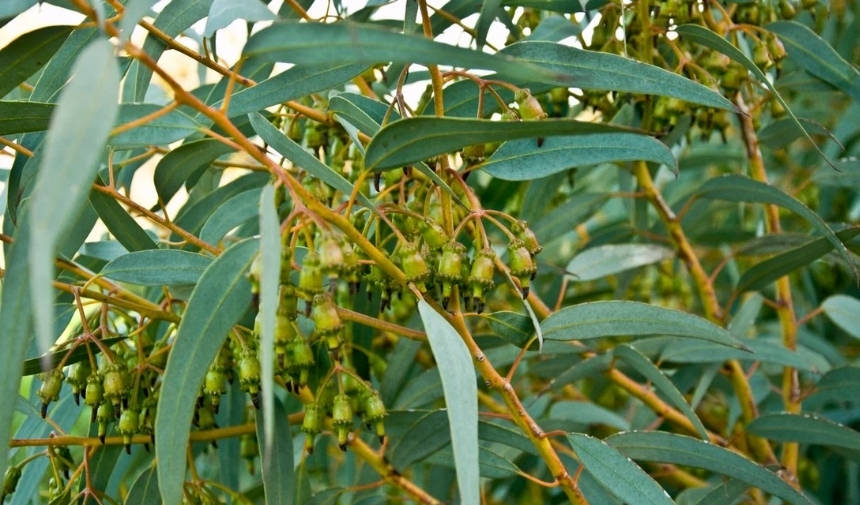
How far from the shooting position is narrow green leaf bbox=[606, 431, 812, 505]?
1.17m

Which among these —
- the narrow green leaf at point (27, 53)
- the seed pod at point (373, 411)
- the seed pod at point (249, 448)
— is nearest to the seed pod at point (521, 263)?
the seed pod at point (373, 411)

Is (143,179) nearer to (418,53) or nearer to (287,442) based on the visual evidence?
(287,442)

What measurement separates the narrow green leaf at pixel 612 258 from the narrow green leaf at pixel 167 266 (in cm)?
78

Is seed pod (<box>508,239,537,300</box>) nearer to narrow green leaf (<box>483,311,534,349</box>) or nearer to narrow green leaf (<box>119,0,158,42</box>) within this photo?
narrow green leaf (<box>483,311,534,349</box>)

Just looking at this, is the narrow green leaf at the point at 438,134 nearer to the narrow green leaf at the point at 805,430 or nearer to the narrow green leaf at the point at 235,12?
the narrow green leaf at the point at 235,12

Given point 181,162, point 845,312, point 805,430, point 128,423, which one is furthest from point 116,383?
point 845,312

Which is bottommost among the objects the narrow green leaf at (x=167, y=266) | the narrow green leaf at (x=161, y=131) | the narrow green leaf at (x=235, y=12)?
the narrow green leaf at (x=167, y=266)

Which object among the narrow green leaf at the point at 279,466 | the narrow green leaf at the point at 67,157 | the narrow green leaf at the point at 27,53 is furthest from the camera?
the narrow green leaf at the point at 279,466

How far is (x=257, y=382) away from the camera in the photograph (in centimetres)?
100

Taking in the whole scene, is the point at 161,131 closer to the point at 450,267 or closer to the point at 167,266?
the point at 167,266

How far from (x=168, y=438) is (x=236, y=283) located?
0.17 m

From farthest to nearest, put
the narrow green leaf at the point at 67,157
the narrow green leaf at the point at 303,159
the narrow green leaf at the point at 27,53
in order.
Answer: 1. the narrow green leaf at the point at 27,53
2. the narrow green leaf at the point at 303,159
3. the narrow green leaf at the point at 67,157

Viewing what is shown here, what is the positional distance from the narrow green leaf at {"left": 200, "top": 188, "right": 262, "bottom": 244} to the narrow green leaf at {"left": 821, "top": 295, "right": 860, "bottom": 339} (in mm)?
1119

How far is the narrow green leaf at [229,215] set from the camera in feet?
4.27
